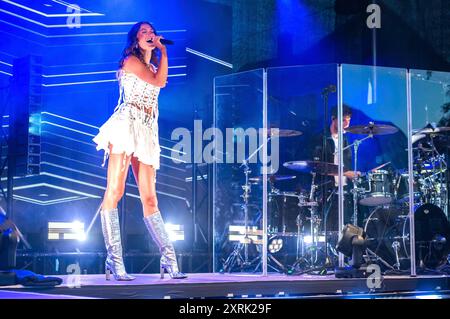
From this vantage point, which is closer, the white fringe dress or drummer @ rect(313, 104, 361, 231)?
the white fringe dress

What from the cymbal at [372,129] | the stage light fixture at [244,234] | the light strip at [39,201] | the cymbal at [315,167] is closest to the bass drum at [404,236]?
the cymbal at [315,167]

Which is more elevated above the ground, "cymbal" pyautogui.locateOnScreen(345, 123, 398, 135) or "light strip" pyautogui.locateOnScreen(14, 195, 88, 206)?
"cymbal" pyautogui.locateOnScreen(345, 123, 398, 135)

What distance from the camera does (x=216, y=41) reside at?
9.20 m

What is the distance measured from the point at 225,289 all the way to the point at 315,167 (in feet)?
6.61

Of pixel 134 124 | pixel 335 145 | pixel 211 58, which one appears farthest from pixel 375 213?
pixel 211 58

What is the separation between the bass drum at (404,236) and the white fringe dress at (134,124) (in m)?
2.59

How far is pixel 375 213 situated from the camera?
6.40m

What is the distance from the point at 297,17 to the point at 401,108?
309 centimetres

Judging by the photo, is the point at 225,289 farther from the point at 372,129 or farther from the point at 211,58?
the point at 211,58

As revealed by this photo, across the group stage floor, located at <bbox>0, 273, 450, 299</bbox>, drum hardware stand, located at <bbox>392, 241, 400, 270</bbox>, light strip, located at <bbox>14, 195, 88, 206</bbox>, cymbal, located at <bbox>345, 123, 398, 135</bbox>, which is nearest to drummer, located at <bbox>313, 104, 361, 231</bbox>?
cymbal, located at <bbox>345, 123, 398, 135</bbox>

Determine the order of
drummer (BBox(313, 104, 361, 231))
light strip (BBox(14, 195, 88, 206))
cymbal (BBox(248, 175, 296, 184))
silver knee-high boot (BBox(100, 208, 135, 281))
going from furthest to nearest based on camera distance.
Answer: light strip (BBox(14, 195, 88, 206)), cymbal (BBox(248, 175, 296, 184)), drummer (BBox(313, 104, 361, 231)), silver knee-high boot (BBox(100, 208, 135, 281))

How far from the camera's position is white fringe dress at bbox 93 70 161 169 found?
15.4 feet

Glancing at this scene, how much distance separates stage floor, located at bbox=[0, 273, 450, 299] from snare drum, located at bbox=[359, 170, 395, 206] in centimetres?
86

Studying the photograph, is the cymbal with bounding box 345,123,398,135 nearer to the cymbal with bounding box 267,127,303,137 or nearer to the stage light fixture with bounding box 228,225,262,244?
the cymbal with bounding box 267,127,303,137
